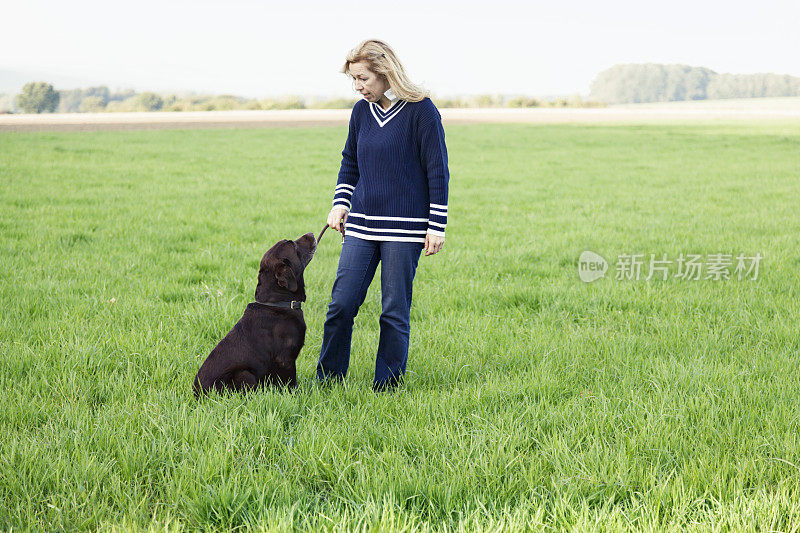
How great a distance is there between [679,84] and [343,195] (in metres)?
139

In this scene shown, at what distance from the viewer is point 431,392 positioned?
3738 mm

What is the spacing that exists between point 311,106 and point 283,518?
6234 centimetres

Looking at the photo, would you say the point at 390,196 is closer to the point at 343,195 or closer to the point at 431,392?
the point at 343,195

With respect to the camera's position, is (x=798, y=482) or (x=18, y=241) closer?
(x=798, y=482)

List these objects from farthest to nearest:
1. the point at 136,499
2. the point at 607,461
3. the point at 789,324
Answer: the point at 789,324, the point at 607,461, the point at 136,499

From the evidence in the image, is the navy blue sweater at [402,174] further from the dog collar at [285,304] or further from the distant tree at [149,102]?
the distant tree at [149,102]

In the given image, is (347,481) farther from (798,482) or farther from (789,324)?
(789,324)

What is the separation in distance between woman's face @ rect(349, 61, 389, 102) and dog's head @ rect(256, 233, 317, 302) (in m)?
1.04

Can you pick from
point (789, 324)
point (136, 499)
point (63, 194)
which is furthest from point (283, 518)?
point (63, 194)

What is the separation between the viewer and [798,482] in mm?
2717

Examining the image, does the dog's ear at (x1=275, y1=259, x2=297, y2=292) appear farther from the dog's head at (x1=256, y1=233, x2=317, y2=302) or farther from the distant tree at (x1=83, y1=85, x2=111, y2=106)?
the distant tree at (x1=83, y1=85, x2=111, y2=106)

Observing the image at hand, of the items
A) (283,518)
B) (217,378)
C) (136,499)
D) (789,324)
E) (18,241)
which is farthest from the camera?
(18,241)

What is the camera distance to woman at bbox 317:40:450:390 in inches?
141

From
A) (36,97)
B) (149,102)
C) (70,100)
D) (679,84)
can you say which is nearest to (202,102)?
(149,102)
